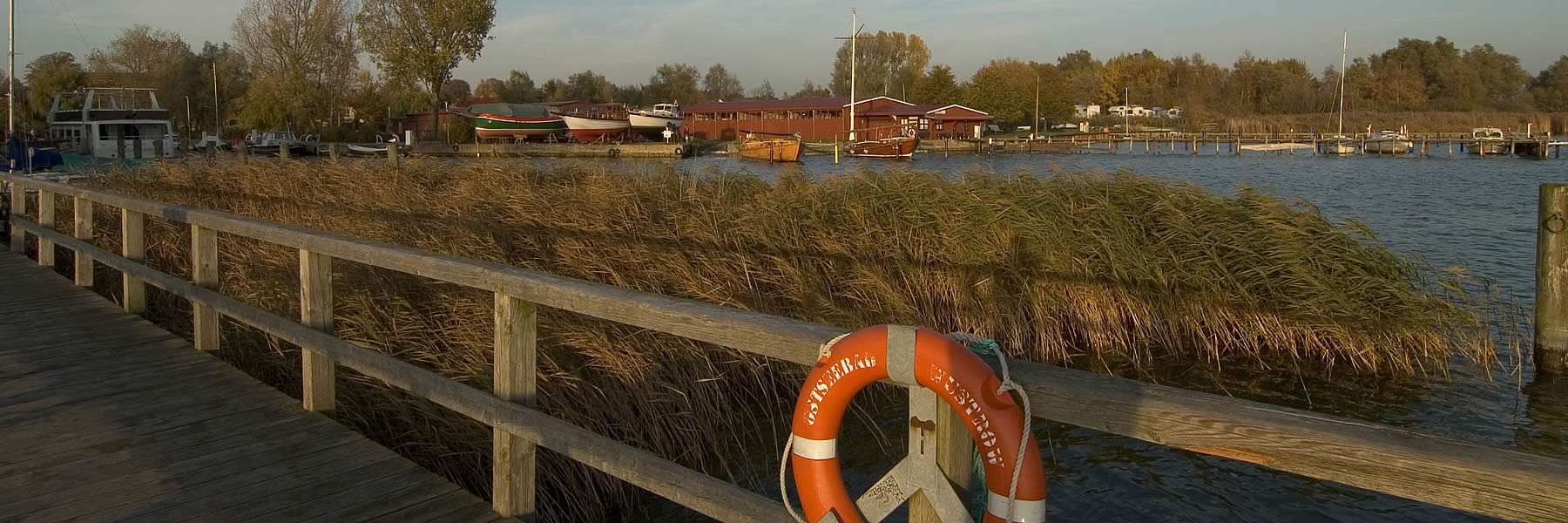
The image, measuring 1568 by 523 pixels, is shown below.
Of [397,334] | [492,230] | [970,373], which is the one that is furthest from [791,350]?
[492,230]

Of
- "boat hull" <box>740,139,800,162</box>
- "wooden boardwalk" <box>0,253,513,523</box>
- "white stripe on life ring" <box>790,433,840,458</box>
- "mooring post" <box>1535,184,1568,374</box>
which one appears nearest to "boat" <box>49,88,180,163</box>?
"boat hull" <box>740,139,800,162</box>

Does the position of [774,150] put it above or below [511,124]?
below

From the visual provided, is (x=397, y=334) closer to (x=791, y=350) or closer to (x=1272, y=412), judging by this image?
(x=791, y=350)

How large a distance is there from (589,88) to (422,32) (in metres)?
53.3

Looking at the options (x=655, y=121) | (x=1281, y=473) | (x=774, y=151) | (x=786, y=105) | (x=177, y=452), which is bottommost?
(x=1281, y=473)

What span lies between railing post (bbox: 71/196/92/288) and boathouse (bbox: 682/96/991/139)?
2410 inches

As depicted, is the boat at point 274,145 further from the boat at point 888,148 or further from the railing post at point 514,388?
the railing post at point 514,388

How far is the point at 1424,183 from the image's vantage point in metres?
41.0

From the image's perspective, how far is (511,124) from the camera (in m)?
62.4

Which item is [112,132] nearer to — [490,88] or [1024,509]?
[1024,509]

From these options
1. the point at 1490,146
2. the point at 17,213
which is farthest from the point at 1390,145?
the point at 17,213

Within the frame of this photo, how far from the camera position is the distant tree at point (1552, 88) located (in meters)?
108

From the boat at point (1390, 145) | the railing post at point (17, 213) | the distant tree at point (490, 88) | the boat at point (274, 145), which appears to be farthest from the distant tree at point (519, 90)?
the railing post at point (17, 213)

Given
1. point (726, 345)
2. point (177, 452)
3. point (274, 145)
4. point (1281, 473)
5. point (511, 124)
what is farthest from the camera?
point (511, 124)
